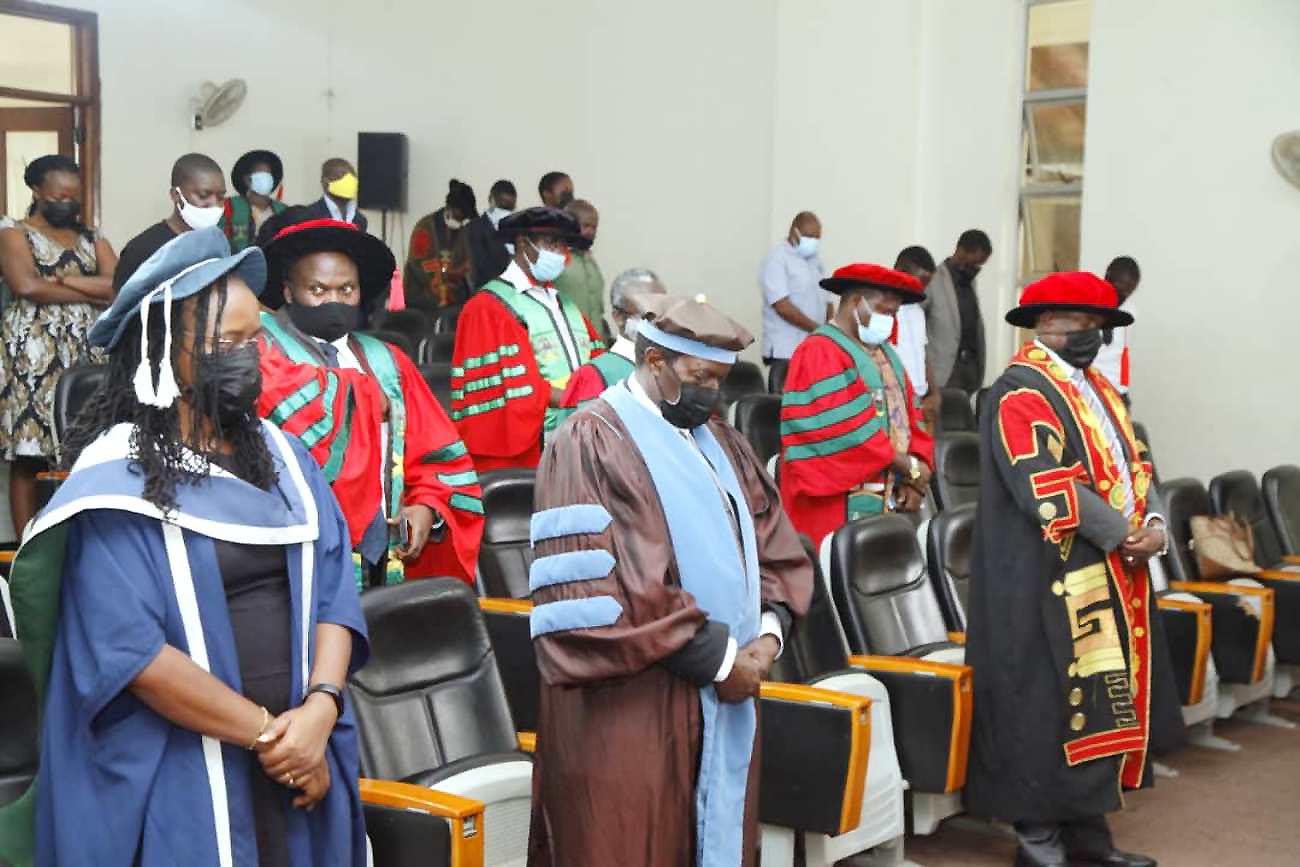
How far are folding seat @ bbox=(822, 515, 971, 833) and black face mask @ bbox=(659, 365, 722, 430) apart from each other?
1.45m

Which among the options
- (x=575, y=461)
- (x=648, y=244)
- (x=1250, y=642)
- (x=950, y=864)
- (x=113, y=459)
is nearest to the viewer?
(x=113, y=459)

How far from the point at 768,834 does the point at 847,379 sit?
2.03m

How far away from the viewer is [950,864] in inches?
173

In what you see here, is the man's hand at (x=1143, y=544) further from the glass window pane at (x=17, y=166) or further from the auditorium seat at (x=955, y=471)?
the glass window pane at (x=17, y=166)

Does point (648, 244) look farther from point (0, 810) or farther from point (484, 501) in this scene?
point (0, 810)

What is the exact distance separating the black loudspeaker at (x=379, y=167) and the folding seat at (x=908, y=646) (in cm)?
787

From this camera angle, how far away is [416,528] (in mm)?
3650

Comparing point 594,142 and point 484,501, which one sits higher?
point 594,142

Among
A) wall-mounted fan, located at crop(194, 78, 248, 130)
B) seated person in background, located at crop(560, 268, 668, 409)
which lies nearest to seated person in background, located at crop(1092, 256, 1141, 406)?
seated person in background, located at crop(560, 268, 668, 409)

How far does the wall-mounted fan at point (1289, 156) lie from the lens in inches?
330

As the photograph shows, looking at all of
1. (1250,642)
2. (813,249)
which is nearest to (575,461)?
(1250,642)

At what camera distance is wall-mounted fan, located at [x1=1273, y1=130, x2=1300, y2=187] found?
838 cm

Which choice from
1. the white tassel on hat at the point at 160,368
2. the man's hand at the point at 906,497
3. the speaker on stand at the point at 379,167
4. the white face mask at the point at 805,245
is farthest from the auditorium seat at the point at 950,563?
the speaker on stand at the point at 379,167

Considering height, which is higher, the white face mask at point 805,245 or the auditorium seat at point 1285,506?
the white face mask at point 805,245
